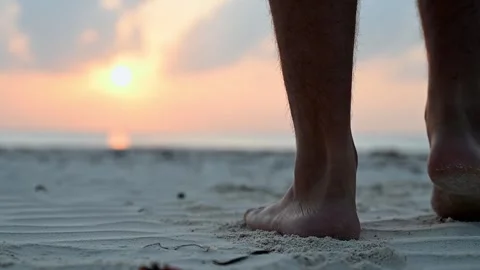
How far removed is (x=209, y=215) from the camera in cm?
213

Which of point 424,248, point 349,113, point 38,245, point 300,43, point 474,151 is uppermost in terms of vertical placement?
point 300,43

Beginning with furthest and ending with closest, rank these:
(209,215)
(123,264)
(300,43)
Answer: (209,215) < (300,43) < (123,264)

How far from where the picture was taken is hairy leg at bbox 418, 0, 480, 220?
1662 mm

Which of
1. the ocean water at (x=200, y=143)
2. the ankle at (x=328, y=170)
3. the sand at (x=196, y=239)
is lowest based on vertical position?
the sand at (x=196, y=239)

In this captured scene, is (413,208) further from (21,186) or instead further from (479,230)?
(21,186)

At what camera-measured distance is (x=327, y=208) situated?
4.86 ft

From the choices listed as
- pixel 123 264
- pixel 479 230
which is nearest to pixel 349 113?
pixel 479 230

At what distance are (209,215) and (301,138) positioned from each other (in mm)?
690

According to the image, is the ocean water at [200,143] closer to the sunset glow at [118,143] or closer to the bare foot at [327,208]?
the sunset glow at [118,143]

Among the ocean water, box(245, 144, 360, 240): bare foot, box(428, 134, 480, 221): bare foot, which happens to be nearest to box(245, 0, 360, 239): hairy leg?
box(245, 144, 360, 240): bare foot

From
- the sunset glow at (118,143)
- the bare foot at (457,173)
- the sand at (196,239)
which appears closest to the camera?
the sand at (196,239)

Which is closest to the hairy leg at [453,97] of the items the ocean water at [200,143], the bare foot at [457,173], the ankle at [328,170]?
the bare foot at [457,173]

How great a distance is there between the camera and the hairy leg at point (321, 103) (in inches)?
57.1

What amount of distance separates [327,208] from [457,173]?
0.40 metres
